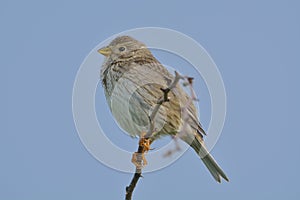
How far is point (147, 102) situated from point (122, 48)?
1319mm

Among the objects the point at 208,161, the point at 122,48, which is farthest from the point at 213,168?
the point at 122,48

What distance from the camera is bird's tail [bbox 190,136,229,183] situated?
7008 mm

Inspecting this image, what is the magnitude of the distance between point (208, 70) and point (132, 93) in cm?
163

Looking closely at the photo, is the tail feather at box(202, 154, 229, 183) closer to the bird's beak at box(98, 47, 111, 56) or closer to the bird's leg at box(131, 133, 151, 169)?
the bird's leg at box(131, 133, 151, 169)

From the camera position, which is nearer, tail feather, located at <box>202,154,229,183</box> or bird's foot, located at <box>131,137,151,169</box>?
bird's foot, located at <box>131,137,151,169</box>

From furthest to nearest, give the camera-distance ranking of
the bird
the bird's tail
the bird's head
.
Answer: the bird's head
the bird's tail
the bird

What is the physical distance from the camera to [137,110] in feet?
21.7

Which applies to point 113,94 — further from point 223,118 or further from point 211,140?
point 223,118

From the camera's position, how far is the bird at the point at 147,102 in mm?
6641

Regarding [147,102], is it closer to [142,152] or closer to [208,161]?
[142,152]

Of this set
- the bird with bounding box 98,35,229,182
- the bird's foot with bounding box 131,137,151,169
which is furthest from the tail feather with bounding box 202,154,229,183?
the bird's foot with bounding box 131,137,151,169

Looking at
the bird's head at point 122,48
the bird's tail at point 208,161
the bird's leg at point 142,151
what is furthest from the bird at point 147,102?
the bird's leg at point 142,151

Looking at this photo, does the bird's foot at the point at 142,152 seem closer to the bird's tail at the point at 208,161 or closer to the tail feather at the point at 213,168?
the bird's tail at the point at 208,161

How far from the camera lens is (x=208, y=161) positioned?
23.3 feet
